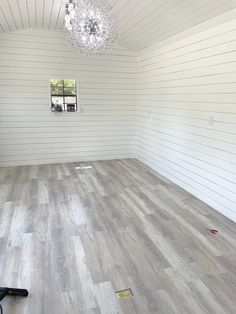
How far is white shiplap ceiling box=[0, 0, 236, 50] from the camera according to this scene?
129 inches

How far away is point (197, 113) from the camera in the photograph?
158 inches

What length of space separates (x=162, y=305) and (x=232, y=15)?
10.7 ft

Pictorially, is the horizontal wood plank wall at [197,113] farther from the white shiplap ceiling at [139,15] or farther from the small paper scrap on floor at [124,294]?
the small paper scrap on floor at [124,294]

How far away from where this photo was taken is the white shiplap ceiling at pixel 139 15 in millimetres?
3278

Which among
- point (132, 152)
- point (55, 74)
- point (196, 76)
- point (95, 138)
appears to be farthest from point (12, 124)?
point (196, 76)

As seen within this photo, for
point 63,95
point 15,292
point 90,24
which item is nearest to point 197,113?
point 90,24

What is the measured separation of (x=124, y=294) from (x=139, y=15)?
13.1 feet

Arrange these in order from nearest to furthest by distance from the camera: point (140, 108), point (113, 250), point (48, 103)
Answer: point (113, 250)
point (48, 103)
point (140, 108)

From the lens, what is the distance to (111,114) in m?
6.38

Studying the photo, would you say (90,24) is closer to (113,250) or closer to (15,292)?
(113,250)

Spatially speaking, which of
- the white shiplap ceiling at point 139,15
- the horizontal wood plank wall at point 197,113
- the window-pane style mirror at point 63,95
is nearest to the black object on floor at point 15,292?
the horizontal wood plank wall at point 197,113

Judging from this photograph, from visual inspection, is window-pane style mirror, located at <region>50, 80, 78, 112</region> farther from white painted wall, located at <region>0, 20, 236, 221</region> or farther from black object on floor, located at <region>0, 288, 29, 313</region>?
black object on floor, located at <region>0, 288, 29, 313</region>

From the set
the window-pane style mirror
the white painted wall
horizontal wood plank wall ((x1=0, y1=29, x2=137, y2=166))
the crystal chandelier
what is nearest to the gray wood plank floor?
the white painted wall

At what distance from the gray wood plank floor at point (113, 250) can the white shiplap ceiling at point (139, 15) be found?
271 centimetres
